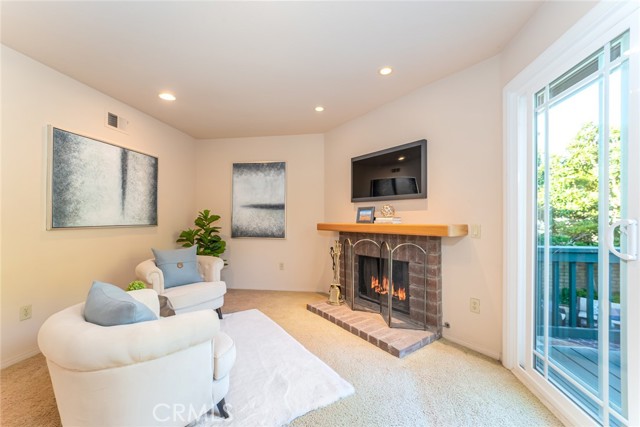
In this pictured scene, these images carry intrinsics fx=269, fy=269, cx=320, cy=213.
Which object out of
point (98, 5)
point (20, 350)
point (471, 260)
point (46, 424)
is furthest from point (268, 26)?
point (20, 350)

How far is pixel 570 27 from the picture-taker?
143cm

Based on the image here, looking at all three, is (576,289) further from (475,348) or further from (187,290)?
(187,290)

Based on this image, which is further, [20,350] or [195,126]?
[195,126]

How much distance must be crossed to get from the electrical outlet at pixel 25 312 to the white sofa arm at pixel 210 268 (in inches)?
54.4

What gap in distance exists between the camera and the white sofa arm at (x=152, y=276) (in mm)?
2504

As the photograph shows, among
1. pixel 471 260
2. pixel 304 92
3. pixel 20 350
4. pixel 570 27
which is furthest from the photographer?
pixel 304 92

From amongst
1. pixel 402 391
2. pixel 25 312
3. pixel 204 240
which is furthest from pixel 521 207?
pixel 25 312

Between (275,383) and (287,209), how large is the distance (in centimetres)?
273

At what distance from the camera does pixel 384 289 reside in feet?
10.2

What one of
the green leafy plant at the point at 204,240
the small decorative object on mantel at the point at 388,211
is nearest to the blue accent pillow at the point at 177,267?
the green leafy plant at the point at 204,240

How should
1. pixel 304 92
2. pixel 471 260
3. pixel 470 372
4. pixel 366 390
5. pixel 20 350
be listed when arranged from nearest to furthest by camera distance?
Answer: 1. pixel 366 390
2. pixel 470 372
3. pixel 20 350
4. pixel 471 260
5. pixel 304 92

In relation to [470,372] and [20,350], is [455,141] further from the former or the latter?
[20,350]

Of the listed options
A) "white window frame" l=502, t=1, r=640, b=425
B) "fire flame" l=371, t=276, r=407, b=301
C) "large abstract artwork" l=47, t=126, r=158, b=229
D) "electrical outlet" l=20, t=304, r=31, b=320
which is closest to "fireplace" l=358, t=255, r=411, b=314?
"fire flame" l=371, t=276, r=407, b=301

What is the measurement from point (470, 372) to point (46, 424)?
2659mm
